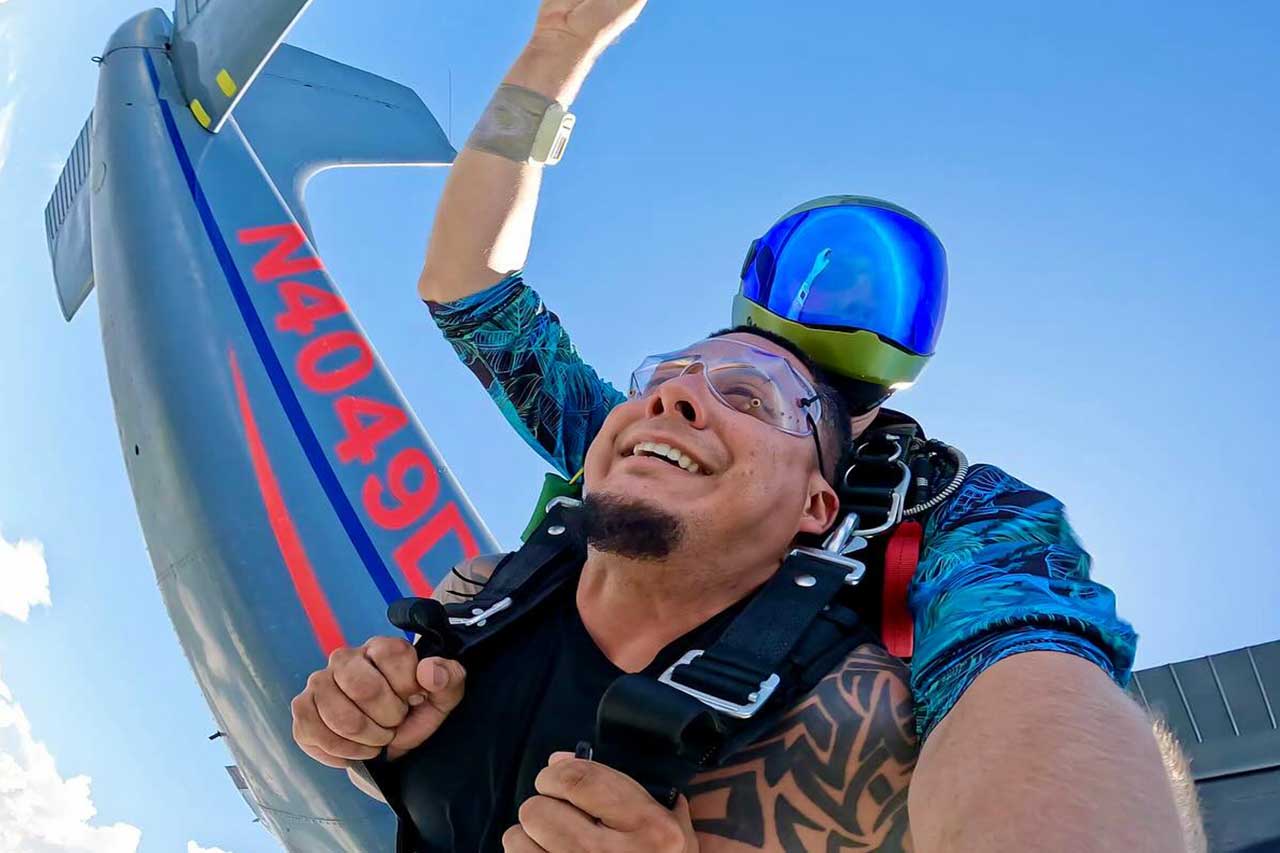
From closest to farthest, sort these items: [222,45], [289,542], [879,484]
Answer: [879,484] → [289,542] → [222,45]

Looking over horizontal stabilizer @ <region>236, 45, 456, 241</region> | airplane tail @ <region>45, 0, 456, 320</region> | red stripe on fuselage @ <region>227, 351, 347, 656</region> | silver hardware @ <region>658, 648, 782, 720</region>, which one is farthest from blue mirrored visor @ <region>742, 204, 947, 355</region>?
horizontal stabilizer @ <region>236, 45, 456, 241</region>

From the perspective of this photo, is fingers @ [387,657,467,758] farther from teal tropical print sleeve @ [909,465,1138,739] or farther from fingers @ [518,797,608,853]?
teal tropical print sleeve @ [909,465,1138,739]

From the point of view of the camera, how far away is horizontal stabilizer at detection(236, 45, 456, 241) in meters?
8.00

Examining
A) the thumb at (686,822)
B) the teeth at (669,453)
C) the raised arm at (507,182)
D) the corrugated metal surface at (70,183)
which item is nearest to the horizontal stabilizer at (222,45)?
the corrugated metal surface at (70,183)

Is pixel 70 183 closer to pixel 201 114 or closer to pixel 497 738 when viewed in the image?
pixel 201 114

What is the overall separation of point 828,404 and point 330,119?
6865mm

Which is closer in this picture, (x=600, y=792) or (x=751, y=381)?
(x=600, y=792)

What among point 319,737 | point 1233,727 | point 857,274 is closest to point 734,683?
point 319,737

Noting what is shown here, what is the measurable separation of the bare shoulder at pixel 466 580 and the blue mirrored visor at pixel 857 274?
91 cm

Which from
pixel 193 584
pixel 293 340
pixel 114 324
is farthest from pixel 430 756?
pixel 114 324

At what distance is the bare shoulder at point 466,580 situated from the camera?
2.41 metres

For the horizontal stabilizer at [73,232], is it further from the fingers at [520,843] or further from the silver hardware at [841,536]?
the fingers at [520,843]

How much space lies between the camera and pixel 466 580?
2.43 meters

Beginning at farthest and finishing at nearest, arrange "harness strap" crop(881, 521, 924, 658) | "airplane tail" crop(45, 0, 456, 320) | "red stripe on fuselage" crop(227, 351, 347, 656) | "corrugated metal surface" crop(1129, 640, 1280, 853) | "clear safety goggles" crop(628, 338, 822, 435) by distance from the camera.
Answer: "corrugated metal surface" crop(1129, 640, 1280, 853)
"airplane tail" crop(45, 0, 456, 320)
"red stripe on fuselage" crop(227, 351, 347, 656)
"clear safety goggles" crop(628, 338, 822, 435)
"harness strap" crop(881, 521, 924, 658)
